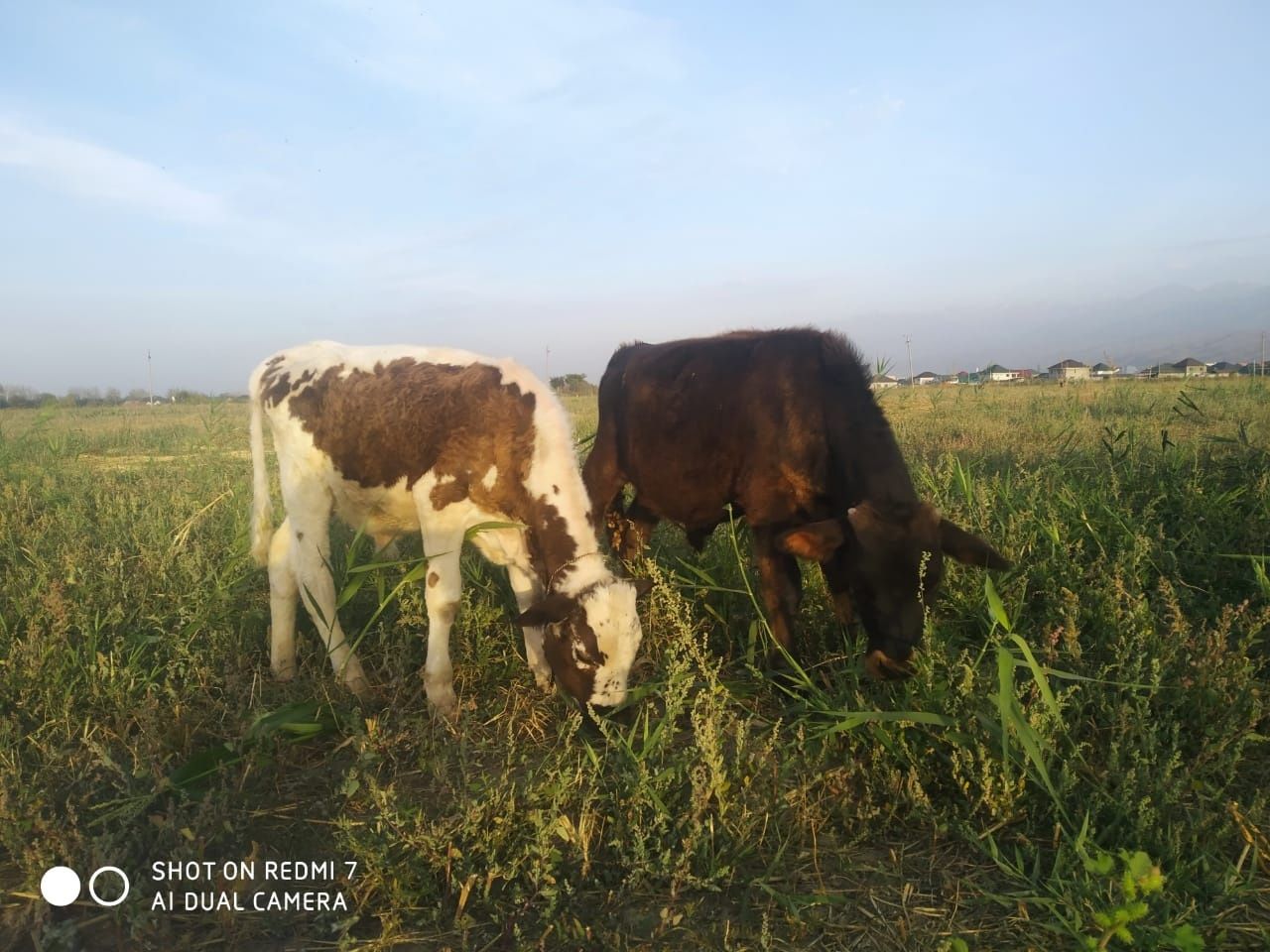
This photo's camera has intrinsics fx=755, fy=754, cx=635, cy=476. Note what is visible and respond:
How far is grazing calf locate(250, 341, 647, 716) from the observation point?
395 cm

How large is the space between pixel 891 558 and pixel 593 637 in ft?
4.92

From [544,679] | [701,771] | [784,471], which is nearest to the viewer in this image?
[701,771]

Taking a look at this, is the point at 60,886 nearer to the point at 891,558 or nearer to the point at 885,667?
the point at 885,667

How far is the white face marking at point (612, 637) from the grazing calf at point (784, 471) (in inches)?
36.3

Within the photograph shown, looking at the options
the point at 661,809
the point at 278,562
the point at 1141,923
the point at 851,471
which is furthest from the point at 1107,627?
the point at 278,562

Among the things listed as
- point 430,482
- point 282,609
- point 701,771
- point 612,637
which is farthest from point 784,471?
point 282,609

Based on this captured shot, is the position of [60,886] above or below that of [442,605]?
below

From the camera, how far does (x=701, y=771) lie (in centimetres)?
275

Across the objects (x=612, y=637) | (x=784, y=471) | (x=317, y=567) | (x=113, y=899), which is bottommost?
(x=113, y=899)

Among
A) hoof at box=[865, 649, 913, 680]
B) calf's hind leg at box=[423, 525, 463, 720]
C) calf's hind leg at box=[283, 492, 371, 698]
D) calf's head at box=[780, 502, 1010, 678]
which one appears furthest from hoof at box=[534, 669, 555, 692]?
hoof at box=[865, 649, 913, 680]

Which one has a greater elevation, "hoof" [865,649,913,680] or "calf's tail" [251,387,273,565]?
"calf's tail" [251,387,273,565]

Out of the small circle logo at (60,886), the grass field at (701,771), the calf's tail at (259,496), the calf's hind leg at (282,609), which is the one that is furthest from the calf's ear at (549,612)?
the calf's tail at (259,496)

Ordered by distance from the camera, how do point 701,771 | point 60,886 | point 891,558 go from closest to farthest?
point 60,886 → point 701,771 → point 891,558

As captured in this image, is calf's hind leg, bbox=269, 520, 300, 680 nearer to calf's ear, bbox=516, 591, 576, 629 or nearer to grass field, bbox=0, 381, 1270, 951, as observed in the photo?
grass field, bbox=0, 381, 1270, 951
